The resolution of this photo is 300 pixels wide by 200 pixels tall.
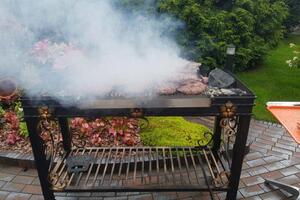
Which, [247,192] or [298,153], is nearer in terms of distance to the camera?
[247,192]

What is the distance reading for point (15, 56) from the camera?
14.4 feet

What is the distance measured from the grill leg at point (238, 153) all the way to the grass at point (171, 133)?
1060 millimetres

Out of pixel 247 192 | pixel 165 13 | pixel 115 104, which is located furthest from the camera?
pixel 165 13

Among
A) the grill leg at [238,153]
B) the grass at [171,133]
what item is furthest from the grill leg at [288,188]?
the grass at [171,133]

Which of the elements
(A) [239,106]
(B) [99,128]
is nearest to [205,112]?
(A) [239,106]

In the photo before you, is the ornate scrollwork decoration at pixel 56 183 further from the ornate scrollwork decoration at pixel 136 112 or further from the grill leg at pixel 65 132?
the ornate scrollwork decoration at pixel 136 112

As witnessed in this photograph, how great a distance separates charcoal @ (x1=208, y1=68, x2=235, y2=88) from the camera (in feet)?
8.17

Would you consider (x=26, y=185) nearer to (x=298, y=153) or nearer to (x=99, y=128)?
(x=99, y=128)

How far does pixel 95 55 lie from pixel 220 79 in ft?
3.91

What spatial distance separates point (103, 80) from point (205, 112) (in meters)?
0.85

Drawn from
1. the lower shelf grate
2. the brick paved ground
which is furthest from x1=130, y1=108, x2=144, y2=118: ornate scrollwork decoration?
the brick paved ground

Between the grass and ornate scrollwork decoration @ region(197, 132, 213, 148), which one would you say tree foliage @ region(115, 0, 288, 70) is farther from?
ornate scrollwork decoration @ region(197, 132, 213, 148)

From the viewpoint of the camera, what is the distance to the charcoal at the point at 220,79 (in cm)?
249

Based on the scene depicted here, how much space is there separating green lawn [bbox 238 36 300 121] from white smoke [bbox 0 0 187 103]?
2562mm
